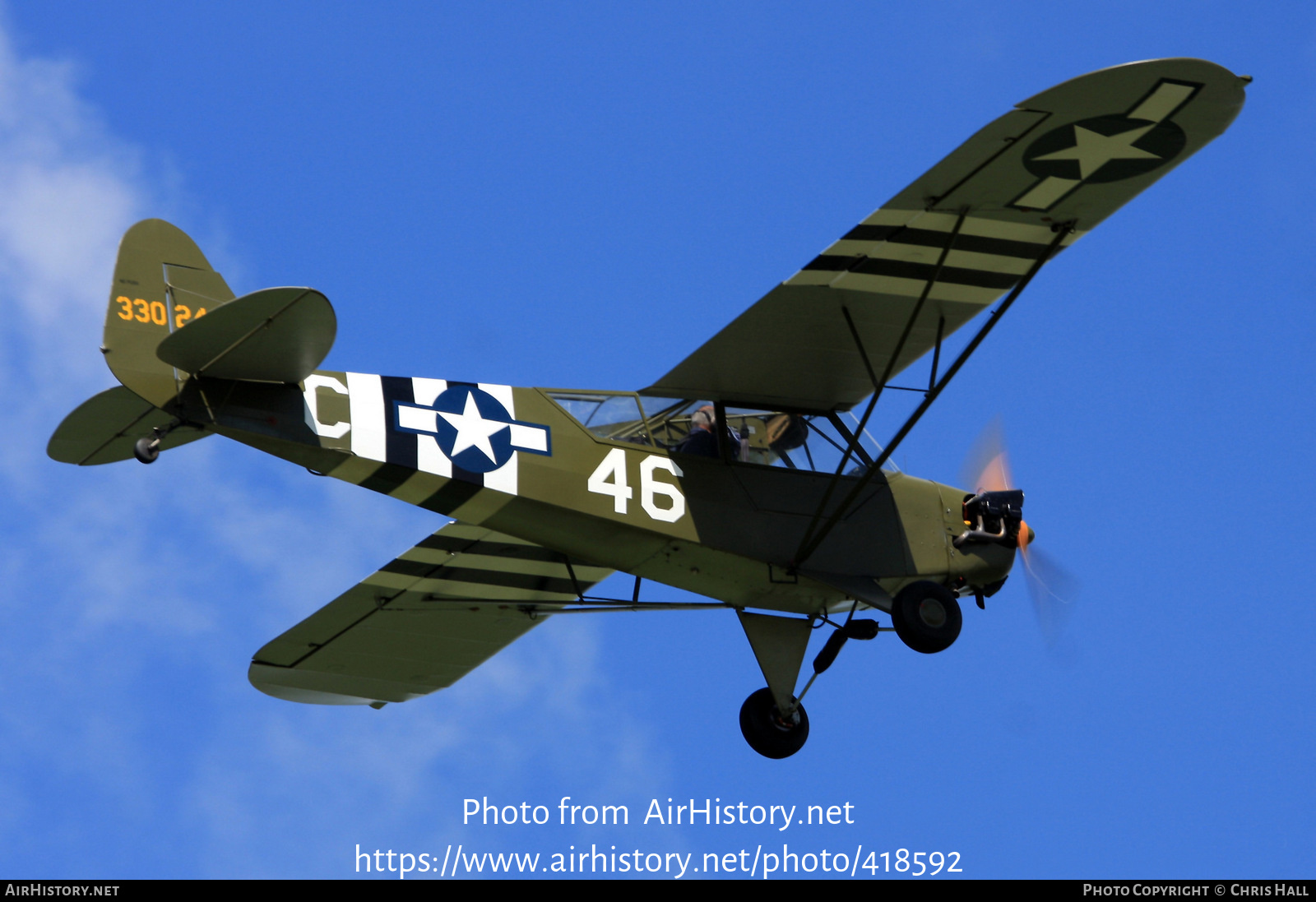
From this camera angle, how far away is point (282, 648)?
12.0m

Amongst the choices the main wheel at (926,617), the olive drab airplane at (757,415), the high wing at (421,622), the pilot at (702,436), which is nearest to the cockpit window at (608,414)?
the olive drab airplane at (757,415)

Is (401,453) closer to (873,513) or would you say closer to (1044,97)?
(873,513)

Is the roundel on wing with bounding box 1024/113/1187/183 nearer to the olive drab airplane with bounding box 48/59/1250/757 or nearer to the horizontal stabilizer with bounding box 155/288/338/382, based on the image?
the olive drab airplane with bounding box 48/59/1250/757

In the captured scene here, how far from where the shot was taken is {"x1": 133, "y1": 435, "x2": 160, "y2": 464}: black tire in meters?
7.78

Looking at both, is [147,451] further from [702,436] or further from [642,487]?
[702,436]

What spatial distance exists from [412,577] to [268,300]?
3.86 meters

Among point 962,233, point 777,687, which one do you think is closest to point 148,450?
point 777,687

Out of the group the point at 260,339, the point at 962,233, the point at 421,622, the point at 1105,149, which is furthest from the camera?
the point at 421,622

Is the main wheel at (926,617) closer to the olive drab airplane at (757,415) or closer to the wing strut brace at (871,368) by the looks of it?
the olive drab airplane at (757,415)

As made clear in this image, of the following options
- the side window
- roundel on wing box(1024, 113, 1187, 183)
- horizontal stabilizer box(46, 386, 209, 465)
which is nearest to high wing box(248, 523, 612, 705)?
the side window

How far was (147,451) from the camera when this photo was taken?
7.81 m

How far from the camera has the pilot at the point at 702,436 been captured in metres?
9.53

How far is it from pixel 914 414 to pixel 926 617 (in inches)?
53.1
